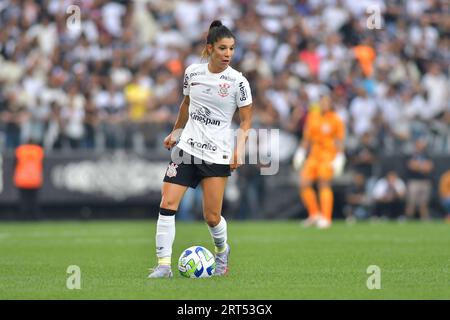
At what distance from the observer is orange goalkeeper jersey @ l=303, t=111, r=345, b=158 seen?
2222 centimetres

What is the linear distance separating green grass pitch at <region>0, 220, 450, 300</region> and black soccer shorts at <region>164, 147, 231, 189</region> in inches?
39.3

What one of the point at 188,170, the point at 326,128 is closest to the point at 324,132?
the point at 326,128

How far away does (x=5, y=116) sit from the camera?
82.4 feet

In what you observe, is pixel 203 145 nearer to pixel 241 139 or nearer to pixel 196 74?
pixel 241 139

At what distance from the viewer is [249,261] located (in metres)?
13.8

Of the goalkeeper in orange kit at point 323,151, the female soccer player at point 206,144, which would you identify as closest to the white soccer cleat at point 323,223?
the goalkeeper in orange kit at point 323,151

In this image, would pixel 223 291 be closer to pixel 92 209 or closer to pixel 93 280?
pixel 93 280

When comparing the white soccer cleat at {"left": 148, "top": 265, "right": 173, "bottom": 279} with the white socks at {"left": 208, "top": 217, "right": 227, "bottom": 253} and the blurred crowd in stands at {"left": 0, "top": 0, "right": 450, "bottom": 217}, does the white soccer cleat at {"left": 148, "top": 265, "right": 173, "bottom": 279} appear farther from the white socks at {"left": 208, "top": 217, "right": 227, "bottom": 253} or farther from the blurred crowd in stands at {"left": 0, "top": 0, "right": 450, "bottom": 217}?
the blurred crowd in stands at {"left": 0, "top": 0, "right": 450, "bottom": 217}

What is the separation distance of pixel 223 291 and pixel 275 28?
62.6 ft

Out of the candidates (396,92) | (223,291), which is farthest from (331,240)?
(396,92)

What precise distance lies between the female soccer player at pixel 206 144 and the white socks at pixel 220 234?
18cm

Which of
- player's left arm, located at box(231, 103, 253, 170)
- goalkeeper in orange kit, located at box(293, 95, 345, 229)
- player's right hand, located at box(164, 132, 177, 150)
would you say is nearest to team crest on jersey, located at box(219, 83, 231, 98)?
player's left arm, located at box(231, 103, 253, 170)

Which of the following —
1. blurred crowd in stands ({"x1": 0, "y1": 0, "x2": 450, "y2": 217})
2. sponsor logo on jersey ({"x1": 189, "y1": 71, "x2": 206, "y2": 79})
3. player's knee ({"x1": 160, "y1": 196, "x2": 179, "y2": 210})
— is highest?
blurred crowd in stands ({"x1": 0, "y1": 0, "x2": 450, "y2": 217})

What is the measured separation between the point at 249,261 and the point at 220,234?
221 cm
